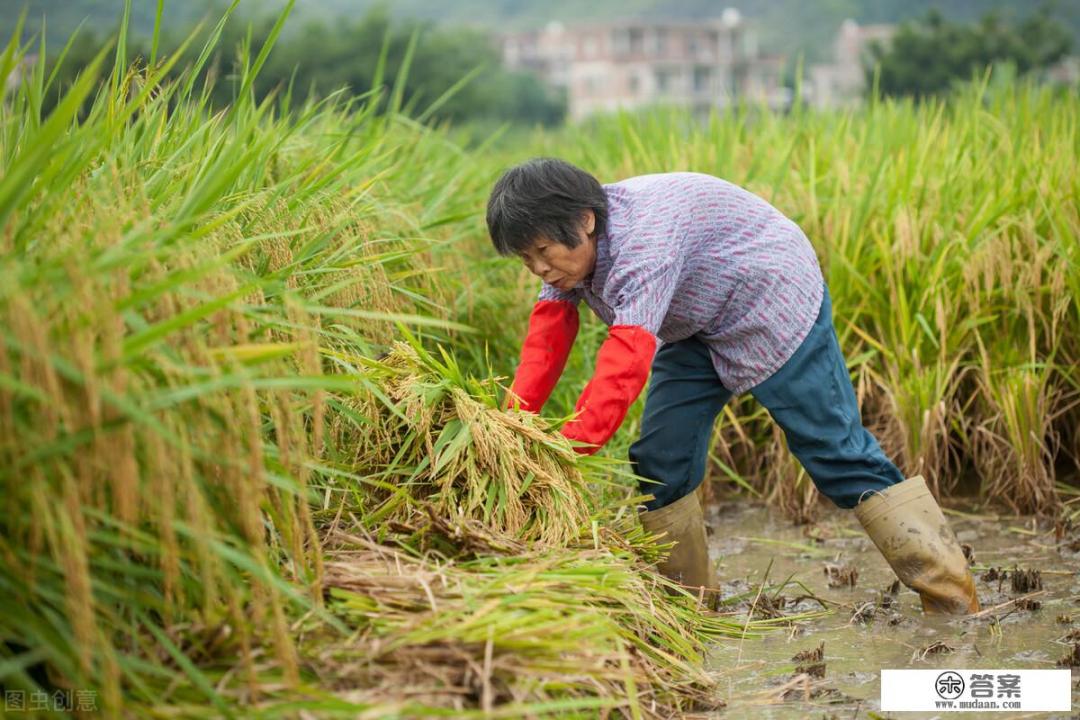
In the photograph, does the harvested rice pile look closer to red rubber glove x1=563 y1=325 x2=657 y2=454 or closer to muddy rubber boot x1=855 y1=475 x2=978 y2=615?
red rubber glove x1=563 y1=325 x2=657 y2=454

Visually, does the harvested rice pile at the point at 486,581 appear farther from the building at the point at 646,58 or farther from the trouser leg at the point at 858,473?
the building at the point at 646,58

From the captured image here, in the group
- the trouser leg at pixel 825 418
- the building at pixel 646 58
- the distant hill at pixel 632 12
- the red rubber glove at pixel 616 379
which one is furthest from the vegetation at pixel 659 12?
the red rubber glove at pixel 616 379

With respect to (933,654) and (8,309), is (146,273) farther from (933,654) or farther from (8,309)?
(933,654)

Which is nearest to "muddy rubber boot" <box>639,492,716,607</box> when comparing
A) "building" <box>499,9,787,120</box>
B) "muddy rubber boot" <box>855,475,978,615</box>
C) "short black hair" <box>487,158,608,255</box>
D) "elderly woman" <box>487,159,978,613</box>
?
"elderly woman" <box>487,159,978,613</box>

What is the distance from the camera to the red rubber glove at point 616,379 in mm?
2615

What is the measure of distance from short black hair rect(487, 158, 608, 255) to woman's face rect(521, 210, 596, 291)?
2 cm

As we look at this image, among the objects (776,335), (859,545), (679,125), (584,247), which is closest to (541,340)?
(584,247)

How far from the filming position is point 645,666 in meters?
2.38

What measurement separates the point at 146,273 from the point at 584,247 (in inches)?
42.6

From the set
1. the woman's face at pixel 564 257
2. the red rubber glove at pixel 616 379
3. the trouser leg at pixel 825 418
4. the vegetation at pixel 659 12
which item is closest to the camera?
the red rubber glove at pixel 616 379

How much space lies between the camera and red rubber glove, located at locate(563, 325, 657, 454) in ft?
8.58

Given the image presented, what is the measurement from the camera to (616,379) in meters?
2.62

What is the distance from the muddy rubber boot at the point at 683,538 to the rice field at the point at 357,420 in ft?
0.38

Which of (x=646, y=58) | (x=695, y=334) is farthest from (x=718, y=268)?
(x=646, y=58)
